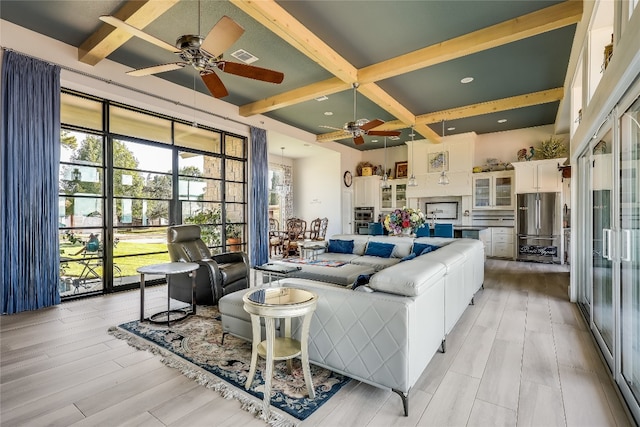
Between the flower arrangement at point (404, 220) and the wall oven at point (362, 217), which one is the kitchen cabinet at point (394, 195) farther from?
the flower arrangement at point (404, 220)

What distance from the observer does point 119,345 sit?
268cm

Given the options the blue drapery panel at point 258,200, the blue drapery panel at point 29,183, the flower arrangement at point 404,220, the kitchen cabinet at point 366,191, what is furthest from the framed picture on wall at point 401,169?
the blue drapery panel at point 29,183

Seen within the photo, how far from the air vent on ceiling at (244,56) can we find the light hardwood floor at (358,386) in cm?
352

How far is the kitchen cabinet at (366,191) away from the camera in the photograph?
9.45 meters

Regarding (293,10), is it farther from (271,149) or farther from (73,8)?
(271,149)

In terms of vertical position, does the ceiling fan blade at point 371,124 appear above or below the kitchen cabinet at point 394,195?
above

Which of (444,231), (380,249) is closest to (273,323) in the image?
(380,249)

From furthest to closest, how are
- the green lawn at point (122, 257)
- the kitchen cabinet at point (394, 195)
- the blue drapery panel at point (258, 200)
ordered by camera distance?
the kitchen cabinet at point (394, 195) < the blue drapery panel at point (258, 200) < the green lawn at point (122, 257)

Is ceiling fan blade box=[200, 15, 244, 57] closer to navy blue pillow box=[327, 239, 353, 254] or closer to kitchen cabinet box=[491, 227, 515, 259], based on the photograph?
navy blue pillow box=[327, 239, 353, 254]

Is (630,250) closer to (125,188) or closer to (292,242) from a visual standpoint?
(125,188)

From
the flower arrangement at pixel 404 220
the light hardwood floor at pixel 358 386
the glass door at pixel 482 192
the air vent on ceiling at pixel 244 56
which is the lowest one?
the light hardwood floor at pixel 358 386

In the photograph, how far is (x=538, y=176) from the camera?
22.5 ft

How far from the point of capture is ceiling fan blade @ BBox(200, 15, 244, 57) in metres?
2.30

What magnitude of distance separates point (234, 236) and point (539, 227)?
679 cm
